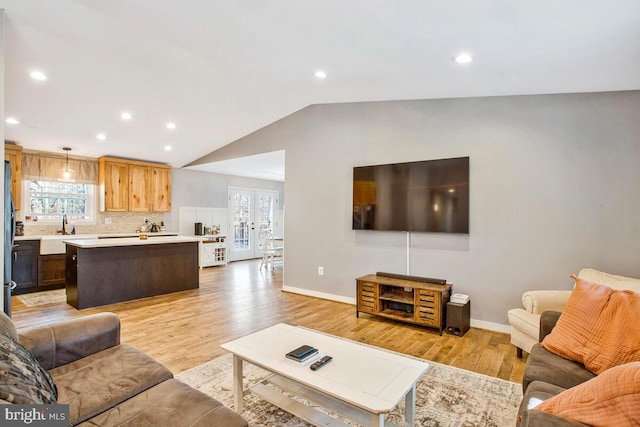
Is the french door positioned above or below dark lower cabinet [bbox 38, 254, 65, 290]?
above

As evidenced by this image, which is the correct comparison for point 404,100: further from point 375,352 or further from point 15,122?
point 15,122

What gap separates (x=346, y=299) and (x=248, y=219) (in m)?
5.13

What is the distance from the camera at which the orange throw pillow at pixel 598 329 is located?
1626mm

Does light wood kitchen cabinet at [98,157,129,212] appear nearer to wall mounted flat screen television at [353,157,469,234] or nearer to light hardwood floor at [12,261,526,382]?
light hardwood floor at [12,261,526,382]

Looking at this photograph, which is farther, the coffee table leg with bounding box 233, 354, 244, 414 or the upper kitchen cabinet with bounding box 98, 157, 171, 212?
the upper kitchen cabinet with bounding box 98, 157, 171, 212

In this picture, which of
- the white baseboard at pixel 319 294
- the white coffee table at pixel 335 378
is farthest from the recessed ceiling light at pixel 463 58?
the white baseboard at pixel 319 294

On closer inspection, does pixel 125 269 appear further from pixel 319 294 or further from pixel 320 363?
pixel 320 363

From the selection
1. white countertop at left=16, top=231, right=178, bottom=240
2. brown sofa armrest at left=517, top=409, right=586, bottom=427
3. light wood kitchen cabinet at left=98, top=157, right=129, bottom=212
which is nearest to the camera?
brown sofa armrest at left=517, top=409, right=586, bottom=427

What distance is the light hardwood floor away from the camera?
2979 millimetres

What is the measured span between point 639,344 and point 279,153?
505 centimetres

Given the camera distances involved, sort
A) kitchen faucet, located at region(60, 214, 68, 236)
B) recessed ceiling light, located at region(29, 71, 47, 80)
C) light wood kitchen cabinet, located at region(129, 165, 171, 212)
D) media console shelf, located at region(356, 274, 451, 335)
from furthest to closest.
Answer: light wood kitchen cabinet, located at region(129, 165, 171, 212) → kitchen faucet, located at region(60, 214, 68, 236) → media console shelf, located at region(356, 274, 451, 335) → recessed ceiling light, located at region(29, 71, 47, 80)

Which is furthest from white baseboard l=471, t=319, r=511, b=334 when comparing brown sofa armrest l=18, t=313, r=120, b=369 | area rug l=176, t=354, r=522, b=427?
brown sofa armrest l=18, t=313, r=120, b=369

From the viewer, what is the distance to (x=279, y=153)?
579cm

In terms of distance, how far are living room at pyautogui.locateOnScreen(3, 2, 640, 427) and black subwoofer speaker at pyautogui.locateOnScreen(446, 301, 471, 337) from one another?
1.10 feet
